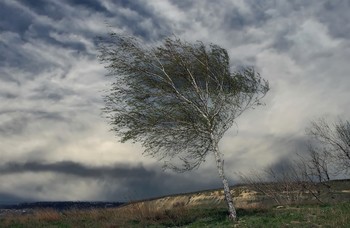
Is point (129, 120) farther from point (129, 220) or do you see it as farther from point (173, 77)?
point (129, 220)

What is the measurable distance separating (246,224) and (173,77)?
11.8 metres

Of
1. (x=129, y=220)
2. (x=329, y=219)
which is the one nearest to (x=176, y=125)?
(x=129, y=220)

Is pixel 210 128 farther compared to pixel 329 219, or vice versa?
pixel 210 128

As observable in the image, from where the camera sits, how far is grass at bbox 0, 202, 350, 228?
23156 mm

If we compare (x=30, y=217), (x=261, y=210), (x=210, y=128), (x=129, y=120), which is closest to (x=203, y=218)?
(x=261, y=210)

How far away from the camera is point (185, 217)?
31688mm

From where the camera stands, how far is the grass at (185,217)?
23.2 meters

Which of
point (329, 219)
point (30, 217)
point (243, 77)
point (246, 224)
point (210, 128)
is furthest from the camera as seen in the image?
point (30, 217)

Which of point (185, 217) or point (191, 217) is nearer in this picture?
point (191, 217)

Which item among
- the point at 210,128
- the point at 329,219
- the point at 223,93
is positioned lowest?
the point at 329,219

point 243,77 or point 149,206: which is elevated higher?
point 243,77

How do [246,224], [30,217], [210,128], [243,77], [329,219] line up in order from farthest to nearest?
[30,217] < [243,77] < [210,128] < [246,224] < [329,219]

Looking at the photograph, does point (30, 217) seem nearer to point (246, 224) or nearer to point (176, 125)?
point (176, 125)

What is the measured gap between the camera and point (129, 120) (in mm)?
29672
